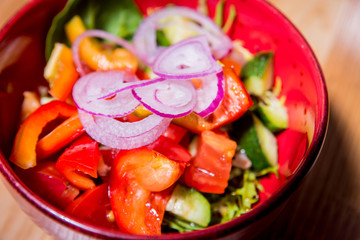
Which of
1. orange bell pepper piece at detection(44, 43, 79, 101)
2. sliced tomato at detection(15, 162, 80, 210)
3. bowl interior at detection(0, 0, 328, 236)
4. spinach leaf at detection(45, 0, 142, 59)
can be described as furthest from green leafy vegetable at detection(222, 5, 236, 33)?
sliced tomato at detection(15, 162, 80, 210)

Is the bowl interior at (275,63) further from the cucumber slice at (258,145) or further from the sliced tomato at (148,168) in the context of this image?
the sliced tomato at (148,168)

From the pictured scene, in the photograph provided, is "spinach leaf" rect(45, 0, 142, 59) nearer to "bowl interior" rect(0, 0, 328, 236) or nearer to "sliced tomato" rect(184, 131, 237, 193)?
"bowl interior" rect(0, 0, 328, 236)

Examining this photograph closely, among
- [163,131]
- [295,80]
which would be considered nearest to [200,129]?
[163,131]

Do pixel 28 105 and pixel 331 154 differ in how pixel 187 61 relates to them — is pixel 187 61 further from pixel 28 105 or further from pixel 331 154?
pixel 331 154

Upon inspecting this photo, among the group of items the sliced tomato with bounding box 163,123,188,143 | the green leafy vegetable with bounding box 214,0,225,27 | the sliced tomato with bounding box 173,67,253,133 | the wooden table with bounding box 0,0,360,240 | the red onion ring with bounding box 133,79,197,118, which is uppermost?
the green leafy vegetable with bounding box 214,0,225,27

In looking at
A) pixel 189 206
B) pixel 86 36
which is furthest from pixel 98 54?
pixel 189 206

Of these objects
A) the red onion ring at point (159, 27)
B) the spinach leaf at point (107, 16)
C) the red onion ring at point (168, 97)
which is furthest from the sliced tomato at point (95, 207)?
the spinach leaf at point (107, 16)

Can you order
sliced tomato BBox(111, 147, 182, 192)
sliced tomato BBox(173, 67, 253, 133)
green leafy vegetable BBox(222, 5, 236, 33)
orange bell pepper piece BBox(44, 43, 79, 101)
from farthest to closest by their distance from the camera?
green leafy vegetable BBox(222, 5, 236, 33), orange bell pepper piece BBox(44, 43, 79, 101), sliced tomato BBox(173, 67, 253, 133), sliced tomato BBox(111, 147, 182, 192)
